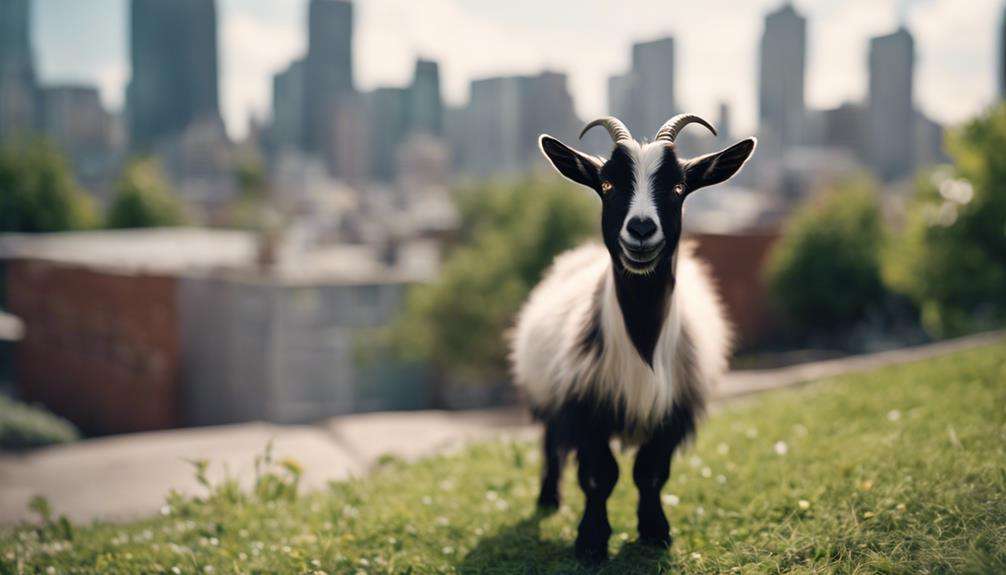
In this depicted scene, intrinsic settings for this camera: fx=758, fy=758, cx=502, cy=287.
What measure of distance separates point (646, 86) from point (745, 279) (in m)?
12.7

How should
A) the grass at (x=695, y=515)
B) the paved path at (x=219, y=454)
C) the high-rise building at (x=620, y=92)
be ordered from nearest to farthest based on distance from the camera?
1. the grass at (x=695, y=515)
2. the high-rise building at (x=620, y=92)
3. the paved path at (x=219, y=454)

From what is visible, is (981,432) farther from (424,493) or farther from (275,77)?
(275,77)

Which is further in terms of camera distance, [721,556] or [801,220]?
[801,220]

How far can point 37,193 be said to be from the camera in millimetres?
33062

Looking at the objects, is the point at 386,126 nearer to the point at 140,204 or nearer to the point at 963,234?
the point at 140,204

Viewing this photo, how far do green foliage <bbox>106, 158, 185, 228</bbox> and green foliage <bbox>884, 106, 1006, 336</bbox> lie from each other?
34993mm

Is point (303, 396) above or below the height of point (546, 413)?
below

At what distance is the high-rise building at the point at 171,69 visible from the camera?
91250 millimetres

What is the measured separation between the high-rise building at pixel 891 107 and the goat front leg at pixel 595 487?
55245 mm

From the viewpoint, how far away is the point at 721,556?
2.86 m

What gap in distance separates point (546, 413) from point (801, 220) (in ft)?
50.2

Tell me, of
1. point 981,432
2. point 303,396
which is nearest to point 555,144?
point 981,432

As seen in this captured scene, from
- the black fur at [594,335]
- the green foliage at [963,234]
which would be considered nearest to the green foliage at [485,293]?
the green foliage at [963,234]

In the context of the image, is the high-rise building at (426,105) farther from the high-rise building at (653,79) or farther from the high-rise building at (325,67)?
the high-rise building at (653,79)
